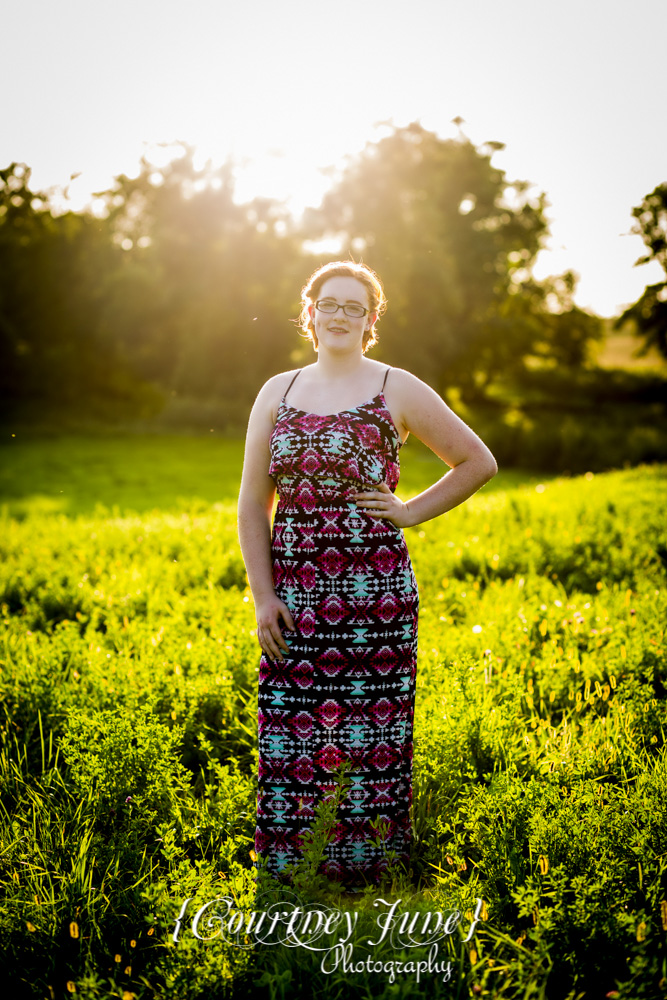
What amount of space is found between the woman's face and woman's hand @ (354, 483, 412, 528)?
61 centimetres

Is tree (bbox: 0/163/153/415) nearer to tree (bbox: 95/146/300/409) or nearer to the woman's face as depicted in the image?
tree (bbox: 95/146/300/409)

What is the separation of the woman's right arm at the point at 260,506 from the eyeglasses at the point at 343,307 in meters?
0.37

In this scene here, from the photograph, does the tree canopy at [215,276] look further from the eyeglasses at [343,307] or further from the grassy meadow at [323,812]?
the eyeglasses at [343,307]

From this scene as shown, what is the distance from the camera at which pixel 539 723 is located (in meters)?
4.24

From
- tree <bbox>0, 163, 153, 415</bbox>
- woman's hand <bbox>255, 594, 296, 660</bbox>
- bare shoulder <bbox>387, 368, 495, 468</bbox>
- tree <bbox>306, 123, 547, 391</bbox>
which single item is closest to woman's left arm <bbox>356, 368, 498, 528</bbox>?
bare shoulder <bbox>387, 368, 495, 468</bbox>

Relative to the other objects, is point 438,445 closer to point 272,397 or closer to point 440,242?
point 272,397

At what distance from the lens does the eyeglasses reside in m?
3.11

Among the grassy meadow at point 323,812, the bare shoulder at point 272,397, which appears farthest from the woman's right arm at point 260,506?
the grassy meadow at point 323,812

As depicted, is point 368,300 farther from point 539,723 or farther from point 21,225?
point 21,225

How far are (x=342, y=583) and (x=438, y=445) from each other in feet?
2.29

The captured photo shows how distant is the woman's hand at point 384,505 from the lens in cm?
304

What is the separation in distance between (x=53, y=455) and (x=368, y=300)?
25890 mm

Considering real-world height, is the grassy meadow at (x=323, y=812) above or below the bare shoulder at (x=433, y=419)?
below

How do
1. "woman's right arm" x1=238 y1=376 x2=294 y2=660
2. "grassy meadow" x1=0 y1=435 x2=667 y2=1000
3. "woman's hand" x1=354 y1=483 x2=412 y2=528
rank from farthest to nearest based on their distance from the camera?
1. "woman's right arm" x1=238 y1=376 x2=294 y2=660
2. "woman's hand" x1=354 y1=483 x2=412 y2=528
3. "grassy meadow" x1=0 y1=435 x2=667 y2=1000
